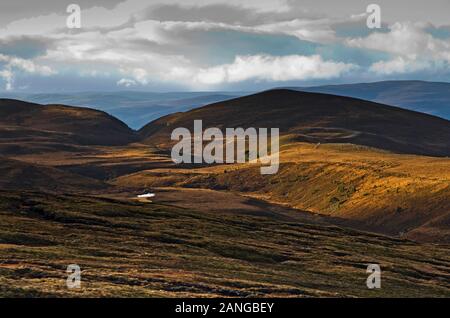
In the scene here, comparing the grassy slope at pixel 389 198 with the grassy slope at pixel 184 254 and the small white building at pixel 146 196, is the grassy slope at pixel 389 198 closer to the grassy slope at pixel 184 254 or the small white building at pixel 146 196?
the grassy slope at pixel 184 254

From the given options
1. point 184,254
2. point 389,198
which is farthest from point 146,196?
point 184,254

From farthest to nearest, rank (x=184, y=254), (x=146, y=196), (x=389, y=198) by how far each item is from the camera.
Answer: (x=146, y=196)
(x=389, y=198)
(x=184, y=254)

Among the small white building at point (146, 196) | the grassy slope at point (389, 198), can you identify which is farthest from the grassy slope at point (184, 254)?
the small white building at point (146, 196)

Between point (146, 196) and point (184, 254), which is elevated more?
point (184, 254)

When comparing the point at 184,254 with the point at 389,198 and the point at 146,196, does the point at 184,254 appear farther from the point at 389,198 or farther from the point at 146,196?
the point at 146,196

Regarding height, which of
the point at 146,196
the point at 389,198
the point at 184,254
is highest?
the point at 184,254

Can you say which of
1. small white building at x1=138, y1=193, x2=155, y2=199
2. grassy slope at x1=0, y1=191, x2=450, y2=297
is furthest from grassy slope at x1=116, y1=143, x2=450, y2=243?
small white building at x1=138, y1=193, x2=155, y2=199

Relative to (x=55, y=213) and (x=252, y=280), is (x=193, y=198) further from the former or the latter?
(x=252, y=280)

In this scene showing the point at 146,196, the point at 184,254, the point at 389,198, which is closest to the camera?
the point at 184,254
